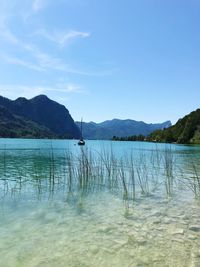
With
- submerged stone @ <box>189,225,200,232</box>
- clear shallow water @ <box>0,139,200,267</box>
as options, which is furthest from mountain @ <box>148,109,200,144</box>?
submerged stone @ <box>189,225,200,232</box>

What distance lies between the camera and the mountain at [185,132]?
14250 centimetres

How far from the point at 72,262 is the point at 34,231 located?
2722mm

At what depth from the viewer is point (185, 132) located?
147 metres

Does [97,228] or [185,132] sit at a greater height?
[185,132]

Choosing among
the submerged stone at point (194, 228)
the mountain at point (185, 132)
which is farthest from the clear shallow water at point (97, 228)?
the mountain at point (185, 132)

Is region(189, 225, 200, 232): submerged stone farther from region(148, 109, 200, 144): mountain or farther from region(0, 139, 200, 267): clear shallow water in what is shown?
region(148, 109, 200, 144): mountain

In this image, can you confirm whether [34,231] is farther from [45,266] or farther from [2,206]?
[2,206]

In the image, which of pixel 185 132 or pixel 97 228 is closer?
pixel 97 228

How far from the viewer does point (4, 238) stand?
9023mm

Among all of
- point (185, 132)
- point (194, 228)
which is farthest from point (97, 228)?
point (185, 132)

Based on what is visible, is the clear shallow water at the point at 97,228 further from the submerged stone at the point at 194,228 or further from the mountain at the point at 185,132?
the mountain at the point at 185,132

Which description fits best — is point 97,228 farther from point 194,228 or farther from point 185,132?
point 185,132

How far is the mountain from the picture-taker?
14250 cm

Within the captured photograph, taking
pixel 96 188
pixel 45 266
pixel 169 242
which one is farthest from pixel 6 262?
pixel 96 188
